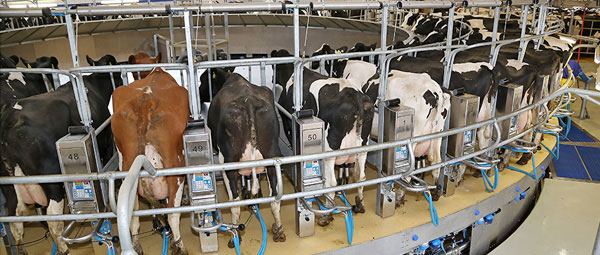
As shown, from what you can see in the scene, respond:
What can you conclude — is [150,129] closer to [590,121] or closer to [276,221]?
[276,221]

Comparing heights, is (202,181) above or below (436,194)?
above

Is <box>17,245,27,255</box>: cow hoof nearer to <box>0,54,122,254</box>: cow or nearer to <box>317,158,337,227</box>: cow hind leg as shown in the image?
<box>0,54,122,254</box>: cow

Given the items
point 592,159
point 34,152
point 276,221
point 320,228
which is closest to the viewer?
point 34,152

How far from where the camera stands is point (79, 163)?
3.17m

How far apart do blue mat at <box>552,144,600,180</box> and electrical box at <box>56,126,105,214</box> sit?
21.2ft

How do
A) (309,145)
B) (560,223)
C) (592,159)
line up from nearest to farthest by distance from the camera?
(309,145)
(560,223)
(592,159)

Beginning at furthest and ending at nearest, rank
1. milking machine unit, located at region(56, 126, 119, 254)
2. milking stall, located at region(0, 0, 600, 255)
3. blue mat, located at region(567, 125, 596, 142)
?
blue mat, located at region(567, 125, 596, 142) → milking stall, located at region(0, 0, 600, 255) → milking machine unit, located at region(56, 126, 119, 254)

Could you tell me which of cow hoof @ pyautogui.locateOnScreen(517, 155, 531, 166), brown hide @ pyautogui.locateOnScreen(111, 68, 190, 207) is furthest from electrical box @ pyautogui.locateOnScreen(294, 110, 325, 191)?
cow hoof @ pyautogui.locateOnScreen(517, 155, 531, 166)

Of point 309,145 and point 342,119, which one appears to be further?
point 342,119

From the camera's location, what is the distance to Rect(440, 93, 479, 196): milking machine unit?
4.30 m

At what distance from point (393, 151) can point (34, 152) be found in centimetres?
308

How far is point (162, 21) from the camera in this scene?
436 inches

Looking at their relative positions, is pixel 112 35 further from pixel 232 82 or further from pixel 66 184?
pixel 66 184

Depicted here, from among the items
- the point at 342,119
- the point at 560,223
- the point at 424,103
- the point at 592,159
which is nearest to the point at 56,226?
the point at 342,119
